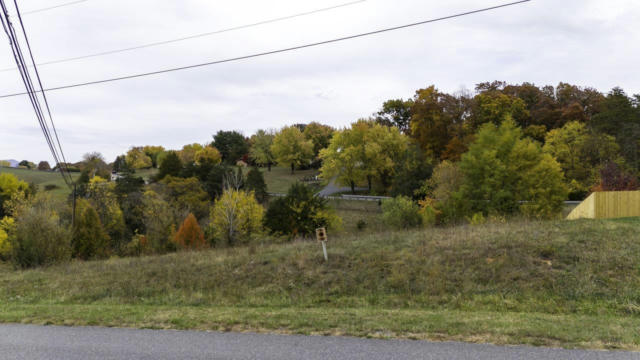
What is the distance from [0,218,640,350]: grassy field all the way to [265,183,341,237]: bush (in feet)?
80.2

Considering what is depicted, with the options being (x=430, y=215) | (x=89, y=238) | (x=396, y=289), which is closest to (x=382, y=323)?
(x=396, y=289)

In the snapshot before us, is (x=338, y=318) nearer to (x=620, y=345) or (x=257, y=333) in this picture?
(x=257, y=333)

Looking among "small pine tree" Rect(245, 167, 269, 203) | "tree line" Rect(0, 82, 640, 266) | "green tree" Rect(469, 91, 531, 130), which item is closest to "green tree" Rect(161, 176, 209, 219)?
"tree line" Rect(0, 82, 640, 266)

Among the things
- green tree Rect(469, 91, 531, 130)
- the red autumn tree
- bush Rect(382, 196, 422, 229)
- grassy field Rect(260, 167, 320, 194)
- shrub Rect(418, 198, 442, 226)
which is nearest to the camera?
the red autumn tree

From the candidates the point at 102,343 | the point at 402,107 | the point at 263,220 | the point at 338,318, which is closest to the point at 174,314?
the point at 102,343

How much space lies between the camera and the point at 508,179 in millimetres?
38656

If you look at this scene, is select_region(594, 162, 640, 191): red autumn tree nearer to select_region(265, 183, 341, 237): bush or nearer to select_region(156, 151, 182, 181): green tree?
select_region(265, 183, 341, 237): bush

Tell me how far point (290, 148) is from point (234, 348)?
85.9m

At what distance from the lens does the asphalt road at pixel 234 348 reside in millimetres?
6062

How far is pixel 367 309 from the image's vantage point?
31.6ft

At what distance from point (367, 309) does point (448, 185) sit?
131ft

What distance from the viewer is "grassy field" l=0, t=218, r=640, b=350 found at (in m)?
7.74

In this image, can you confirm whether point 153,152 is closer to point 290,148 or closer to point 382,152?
point 290,148

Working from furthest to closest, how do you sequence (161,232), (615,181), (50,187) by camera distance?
(50,187) → (615,181) → (161,232)
